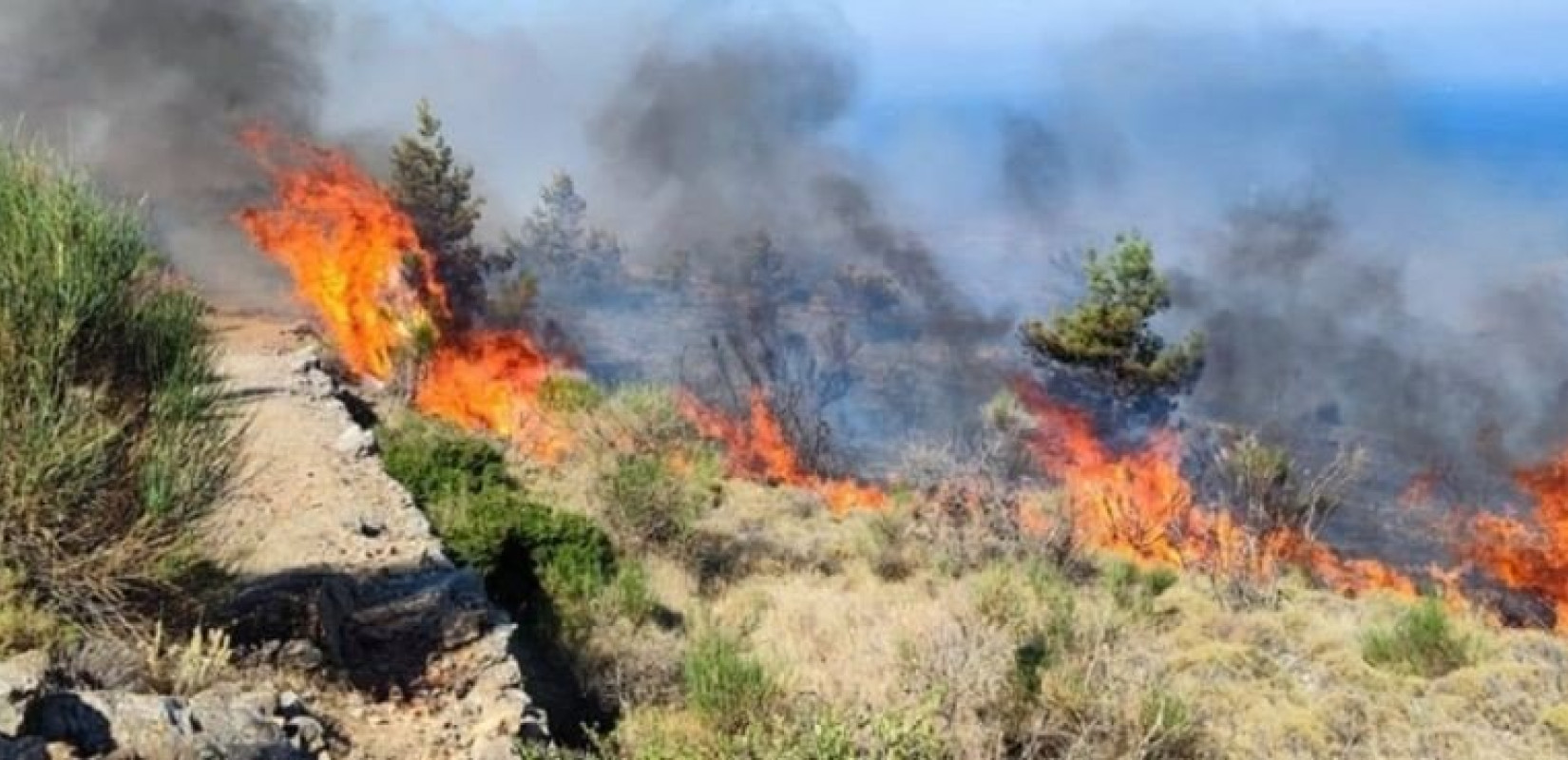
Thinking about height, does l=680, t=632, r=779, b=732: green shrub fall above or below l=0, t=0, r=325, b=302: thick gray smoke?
below

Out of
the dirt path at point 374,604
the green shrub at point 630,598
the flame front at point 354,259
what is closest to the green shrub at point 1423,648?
the green shrub at point 630,598

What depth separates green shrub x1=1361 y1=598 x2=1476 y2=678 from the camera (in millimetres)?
12641

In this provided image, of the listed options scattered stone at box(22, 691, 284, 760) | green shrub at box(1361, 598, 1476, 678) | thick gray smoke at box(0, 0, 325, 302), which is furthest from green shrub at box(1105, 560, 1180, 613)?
thick gray smoke at box(0, 0, 325, 302)

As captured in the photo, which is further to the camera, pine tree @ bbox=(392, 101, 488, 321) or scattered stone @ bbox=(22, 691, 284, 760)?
pine tree @ bbox=(392, 101, 488, 321)

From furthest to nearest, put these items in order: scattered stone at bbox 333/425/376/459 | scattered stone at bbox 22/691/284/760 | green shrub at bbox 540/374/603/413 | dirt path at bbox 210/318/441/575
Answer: green shrub at bbox 540/374/603/413, scattered stone at bbox 333/425/376/459, dirt path at bbox 210/318/441/575, scattered stone at bbox 22/691/284/760

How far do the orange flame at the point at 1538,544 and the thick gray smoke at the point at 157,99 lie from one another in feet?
109

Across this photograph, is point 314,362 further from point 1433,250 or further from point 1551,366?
point 1433,250

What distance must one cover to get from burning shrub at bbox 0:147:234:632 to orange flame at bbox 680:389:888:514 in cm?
1847

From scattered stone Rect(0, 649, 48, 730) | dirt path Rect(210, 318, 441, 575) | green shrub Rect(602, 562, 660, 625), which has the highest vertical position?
scattered stone Rect(0, 649, 48, 730)

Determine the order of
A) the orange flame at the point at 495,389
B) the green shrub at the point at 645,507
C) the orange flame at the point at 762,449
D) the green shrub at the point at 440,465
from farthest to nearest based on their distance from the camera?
the orange flame at the point at 762,449, the orange flame at the point at 495,389, the green shrub at the point at 645,507, the green shrub at the point at 440,465

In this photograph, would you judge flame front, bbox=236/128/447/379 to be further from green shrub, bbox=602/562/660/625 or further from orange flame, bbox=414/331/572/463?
green shrub, bbox=602/562/660/625

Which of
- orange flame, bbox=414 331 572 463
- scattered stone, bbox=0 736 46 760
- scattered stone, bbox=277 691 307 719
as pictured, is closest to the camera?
scattered stone, bbox=0 736 46 760

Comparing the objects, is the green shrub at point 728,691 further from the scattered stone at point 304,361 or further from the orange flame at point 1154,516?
the scattered stone at point 304,361

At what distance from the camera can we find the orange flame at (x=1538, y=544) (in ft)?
90.0
